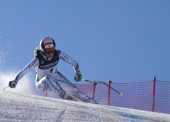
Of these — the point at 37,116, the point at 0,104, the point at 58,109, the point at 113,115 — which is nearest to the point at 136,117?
the point at 113,115

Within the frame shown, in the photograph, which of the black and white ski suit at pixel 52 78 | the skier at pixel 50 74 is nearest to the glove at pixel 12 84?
the skier at pixel 50 74

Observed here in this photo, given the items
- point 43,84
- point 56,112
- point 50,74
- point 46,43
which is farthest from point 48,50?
point 56,112

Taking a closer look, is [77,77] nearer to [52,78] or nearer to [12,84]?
[52,78]

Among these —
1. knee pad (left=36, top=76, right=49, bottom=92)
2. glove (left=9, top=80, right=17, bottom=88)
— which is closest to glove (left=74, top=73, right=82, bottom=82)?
knee pad (left=36, top=76, right=49, bottom=92)

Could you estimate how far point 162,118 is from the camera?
4.98m

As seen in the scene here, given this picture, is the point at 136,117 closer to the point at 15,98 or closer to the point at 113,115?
the point at 113,115

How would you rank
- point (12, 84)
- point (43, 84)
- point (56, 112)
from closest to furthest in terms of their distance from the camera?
point (56, 112), point (12, 84), point (43, 84)

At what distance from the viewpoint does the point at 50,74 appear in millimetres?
7504

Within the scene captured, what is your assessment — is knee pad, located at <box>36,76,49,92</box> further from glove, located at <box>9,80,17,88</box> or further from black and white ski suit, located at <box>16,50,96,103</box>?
glove, located at <box>9,80,17,88</box>

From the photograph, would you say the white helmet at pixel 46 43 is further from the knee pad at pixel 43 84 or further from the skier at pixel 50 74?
the knee pad at pixel 43 84

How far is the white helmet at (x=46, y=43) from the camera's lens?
7.57 m

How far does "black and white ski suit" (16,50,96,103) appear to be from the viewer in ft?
24.1

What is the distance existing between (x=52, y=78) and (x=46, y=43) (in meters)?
0.62

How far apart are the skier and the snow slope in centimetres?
229
